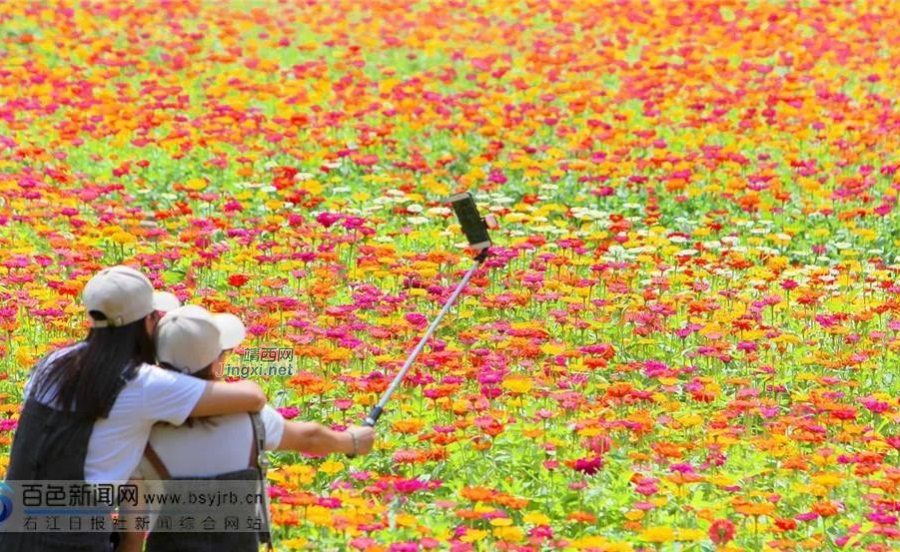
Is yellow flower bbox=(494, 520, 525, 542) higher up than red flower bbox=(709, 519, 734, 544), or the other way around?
yellow flower bbox=(494, 520, 525, 542)

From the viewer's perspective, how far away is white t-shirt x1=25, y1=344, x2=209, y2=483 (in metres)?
3.76

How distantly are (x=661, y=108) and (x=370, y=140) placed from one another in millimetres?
2379

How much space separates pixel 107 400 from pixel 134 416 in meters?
0.08

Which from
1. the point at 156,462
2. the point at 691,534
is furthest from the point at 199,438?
the point at 691,534

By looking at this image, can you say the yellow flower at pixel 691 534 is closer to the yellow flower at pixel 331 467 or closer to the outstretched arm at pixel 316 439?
the outstretched arm at pixel 316 439

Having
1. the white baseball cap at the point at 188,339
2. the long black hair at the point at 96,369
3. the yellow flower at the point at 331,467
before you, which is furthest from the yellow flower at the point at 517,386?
the long black hair at the point at 96,369

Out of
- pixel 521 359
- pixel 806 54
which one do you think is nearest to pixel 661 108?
pixel 806 54

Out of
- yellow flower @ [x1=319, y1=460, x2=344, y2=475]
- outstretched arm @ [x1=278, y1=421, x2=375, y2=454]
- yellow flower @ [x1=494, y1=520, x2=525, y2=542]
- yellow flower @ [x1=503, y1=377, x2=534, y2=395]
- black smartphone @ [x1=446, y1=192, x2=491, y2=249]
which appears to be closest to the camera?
outstretched arm @ [x1=278, y1=421, x2=375, y2=454]

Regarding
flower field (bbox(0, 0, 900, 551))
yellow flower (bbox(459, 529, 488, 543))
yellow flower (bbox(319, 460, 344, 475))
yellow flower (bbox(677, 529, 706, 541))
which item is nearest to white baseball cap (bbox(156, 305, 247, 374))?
flower field (bbox(0, 0, 900, 551))

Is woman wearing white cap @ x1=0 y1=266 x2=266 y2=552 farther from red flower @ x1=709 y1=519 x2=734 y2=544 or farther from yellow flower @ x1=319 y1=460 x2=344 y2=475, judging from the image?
red flower @ x1=709 y1=519 x2=734 y2=544

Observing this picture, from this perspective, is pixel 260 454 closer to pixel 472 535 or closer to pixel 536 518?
pixel 472 535

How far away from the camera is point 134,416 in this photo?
12.4 ft

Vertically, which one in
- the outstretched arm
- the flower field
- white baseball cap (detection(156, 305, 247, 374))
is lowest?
the flower field

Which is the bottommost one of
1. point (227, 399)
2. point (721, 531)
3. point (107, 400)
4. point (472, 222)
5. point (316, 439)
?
point (721, 531)
